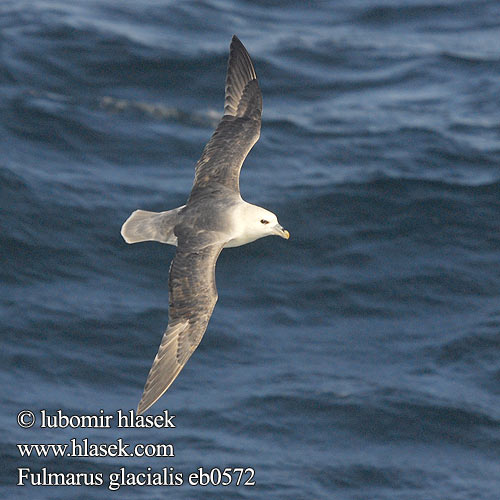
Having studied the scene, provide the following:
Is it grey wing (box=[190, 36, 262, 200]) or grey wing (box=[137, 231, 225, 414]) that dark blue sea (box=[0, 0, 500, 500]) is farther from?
grey wing (box=[190, 36, 262, 200])

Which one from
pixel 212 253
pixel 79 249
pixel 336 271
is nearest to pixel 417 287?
pixel 336 271

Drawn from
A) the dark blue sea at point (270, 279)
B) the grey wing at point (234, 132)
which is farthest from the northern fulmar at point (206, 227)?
the dark blue sea at point (270, 279)

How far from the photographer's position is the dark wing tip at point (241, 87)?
39.0 feet

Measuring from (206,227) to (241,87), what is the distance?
7.66 feet

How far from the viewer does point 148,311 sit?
46.8 ft

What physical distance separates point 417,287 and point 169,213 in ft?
17.6

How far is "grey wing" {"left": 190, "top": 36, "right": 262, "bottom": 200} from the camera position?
11.2 meters

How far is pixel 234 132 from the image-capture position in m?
11.6

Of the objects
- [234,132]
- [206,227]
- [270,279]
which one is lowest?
[206,227]

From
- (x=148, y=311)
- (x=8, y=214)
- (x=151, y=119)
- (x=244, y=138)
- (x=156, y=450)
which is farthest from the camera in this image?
(x=151, y=119)

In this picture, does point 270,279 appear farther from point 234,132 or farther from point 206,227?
point 206,227

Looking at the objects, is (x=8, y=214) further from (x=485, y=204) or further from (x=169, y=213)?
(x=485, y=204)

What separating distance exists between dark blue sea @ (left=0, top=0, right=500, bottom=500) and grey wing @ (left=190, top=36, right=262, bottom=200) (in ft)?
11.4

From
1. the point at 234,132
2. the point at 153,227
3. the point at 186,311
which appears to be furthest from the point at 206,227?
the point at 234,132
